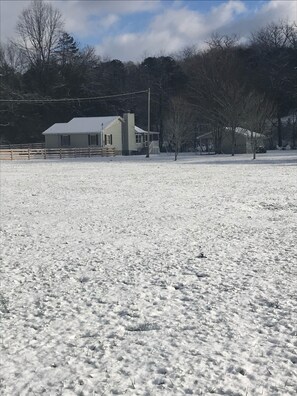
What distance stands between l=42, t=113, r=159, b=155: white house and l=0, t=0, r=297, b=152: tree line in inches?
227

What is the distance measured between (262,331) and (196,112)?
218 ft

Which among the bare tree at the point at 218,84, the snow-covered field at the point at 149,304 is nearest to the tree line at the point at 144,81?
the bare tree at the point at 218,84

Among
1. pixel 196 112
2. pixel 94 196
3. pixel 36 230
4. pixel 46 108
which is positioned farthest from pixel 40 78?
pixel 36 230

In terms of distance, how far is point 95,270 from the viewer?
7.25 m

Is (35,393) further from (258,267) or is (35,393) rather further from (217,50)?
(217,50)

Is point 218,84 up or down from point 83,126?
up

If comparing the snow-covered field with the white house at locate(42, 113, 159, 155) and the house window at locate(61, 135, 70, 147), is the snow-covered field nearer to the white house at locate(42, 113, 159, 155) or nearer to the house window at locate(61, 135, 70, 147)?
the white house at locate(42, 113, 159, 155)

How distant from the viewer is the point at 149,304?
18.7 feet

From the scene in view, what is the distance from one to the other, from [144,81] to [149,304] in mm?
79970

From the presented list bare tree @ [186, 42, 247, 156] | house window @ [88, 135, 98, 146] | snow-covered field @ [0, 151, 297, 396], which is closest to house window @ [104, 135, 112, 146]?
house window @ [88, 135, 98, 146]

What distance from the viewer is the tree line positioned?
72.3 meters

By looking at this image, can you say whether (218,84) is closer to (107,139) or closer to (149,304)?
(107,139)

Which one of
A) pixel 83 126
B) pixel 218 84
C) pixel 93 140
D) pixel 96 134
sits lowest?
pixel 93 140

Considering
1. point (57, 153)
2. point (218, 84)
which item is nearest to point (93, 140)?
point (57, 153)
